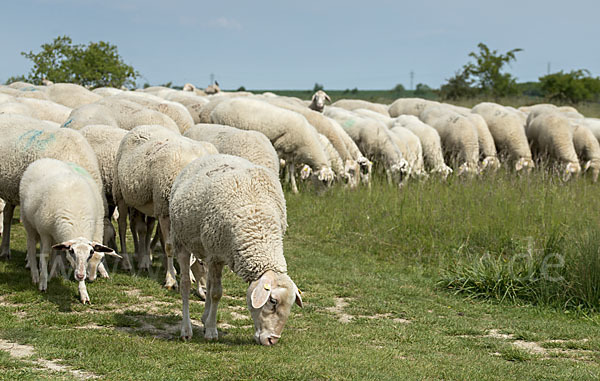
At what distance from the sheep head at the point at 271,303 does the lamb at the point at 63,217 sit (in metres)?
2.21

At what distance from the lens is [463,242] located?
396 inches

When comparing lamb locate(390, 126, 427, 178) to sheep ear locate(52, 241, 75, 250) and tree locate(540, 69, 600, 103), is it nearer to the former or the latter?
sheep ear locate(52, 241, 75, 250)

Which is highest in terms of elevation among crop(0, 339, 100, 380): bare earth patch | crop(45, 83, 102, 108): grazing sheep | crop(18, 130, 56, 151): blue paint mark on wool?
crop(45, 83, 102, 108): grazing sheep

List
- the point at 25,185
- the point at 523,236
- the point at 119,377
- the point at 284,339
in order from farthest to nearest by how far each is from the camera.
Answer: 1. the point at 523,236
2. the point at 25,185
3. the point at 284,339
4. the point at 119,377

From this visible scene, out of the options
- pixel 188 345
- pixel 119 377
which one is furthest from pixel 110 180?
pixel 119 377

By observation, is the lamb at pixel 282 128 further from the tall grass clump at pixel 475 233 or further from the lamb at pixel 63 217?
the lamb at pixel 63 217

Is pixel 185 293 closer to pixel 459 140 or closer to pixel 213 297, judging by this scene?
pixel 213 297

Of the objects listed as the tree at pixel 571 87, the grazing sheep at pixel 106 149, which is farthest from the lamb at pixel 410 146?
the tree at pixel 571 87

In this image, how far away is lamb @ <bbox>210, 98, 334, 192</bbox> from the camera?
13703mm

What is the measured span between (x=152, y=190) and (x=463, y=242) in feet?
16.1

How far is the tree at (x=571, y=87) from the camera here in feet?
120

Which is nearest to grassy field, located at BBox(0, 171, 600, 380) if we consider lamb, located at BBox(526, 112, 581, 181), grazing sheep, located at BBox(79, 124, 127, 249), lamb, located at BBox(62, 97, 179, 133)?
grazing sheep, located at BBox(79, 124, 127, 249)

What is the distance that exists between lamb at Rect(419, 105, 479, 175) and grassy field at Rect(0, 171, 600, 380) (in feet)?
14.7

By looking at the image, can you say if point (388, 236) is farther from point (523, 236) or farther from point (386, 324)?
point (386, 324)
